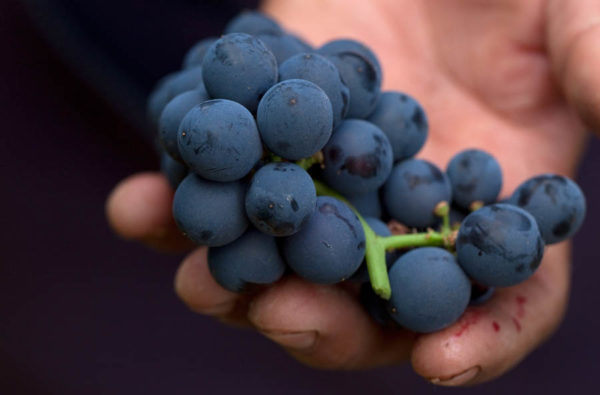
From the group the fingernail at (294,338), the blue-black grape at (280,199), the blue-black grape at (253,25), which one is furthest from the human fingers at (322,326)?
the blue-black grape at (253,25)

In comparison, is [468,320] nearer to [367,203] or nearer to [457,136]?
[367,203]

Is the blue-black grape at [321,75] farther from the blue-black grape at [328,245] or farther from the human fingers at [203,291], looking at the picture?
the human fingers at [203,291]

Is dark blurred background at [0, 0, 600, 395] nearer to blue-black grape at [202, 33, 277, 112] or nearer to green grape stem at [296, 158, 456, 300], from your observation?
green grape stem at [296, 158, 456, 300]

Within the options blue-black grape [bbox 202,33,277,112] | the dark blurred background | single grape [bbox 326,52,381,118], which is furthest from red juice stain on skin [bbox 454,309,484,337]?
the dark blurred background

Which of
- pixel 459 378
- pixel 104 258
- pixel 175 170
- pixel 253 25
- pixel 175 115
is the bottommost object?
pixel 104 258

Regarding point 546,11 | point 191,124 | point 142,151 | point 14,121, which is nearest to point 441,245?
point 191,124

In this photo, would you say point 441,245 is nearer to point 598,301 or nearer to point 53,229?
point 598,301

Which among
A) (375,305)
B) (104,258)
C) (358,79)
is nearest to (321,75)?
(358,79)
